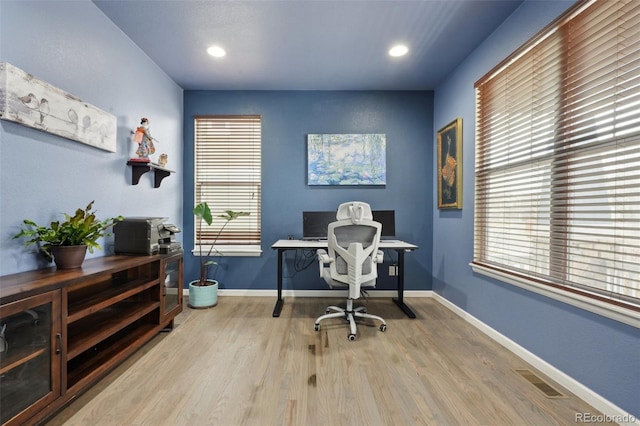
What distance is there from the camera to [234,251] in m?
3.54

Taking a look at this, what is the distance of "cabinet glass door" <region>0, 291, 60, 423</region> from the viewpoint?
1206 mm

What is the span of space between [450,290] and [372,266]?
4.20 feet

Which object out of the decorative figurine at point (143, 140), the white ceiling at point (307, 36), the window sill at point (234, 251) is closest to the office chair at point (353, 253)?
the window sill at point (234, 251)

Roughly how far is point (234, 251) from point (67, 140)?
206 centimetres

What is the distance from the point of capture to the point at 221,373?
183 cm

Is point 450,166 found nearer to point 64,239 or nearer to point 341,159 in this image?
point 341,159

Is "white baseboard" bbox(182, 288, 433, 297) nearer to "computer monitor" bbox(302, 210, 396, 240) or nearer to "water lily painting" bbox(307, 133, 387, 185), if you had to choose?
"computer monitor" bbox(302, 210, 396, 240)

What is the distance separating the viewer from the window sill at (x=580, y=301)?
1.33 metres

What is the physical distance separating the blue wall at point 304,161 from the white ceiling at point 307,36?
0.85 ft

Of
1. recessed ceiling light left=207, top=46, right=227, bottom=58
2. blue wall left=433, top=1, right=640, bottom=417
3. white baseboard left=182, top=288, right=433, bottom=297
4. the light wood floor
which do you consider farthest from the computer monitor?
recessed ceiling light left=207, top=46, right=227, bottom=58

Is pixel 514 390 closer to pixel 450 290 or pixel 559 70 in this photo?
pixel 450 290

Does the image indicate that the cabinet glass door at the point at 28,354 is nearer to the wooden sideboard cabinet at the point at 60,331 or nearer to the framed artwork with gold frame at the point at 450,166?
the wooden sideboard cabinet at the point at 60,331

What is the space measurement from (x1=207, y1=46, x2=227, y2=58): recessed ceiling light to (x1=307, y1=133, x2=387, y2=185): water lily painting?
4.45ft

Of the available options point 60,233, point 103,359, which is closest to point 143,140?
point 60,233
